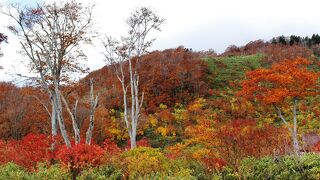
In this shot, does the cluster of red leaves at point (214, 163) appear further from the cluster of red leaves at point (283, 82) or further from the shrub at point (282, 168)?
the cluster of red leaves at point (283, 82)

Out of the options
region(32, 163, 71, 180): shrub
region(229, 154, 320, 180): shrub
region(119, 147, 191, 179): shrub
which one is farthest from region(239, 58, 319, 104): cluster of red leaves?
region(32, 163, 71, 180): shrub

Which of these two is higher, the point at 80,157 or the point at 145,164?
the point at 80,157

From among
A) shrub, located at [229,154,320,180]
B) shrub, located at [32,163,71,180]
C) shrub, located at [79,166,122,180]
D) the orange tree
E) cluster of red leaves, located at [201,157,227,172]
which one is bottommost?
shrub, located at [229,154,320,180]

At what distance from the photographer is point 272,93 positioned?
21984mm

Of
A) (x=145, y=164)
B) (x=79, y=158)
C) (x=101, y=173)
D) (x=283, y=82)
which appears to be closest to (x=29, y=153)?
(x=79, y=158)

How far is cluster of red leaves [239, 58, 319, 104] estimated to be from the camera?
2097 centimetres

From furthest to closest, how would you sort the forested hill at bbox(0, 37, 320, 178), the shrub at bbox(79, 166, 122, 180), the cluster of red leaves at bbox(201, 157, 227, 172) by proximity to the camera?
1. the forested hill at bbox(0, 37, 320, 178)
2. the cluster of red leaves at bbox(201, 157, 227, 172)
3. the shrub at bbox(79, 166, 122, 180)

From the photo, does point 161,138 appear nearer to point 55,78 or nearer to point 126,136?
point 126,136

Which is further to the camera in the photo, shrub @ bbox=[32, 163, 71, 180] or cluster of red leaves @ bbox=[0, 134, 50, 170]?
cluster of red leaves @ bbox=[0, 134, 50, 170]

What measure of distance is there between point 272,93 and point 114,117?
16.2m

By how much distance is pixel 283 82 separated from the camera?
21141 mm

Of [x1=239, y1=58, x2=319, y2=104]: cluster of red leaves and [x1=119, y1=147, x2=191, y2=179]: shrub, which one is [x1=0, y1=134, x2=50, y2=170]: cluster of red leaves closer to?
[x1=119, y1=147, x2=191, y2=179]: shrub

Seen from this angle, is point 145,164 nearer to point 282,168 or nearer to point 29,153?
point 282,168

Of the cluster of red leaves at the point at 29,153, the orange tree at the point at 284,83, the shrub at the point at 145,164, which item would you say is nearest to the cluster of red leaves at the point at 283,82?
the orange tree at the point at 284,83
